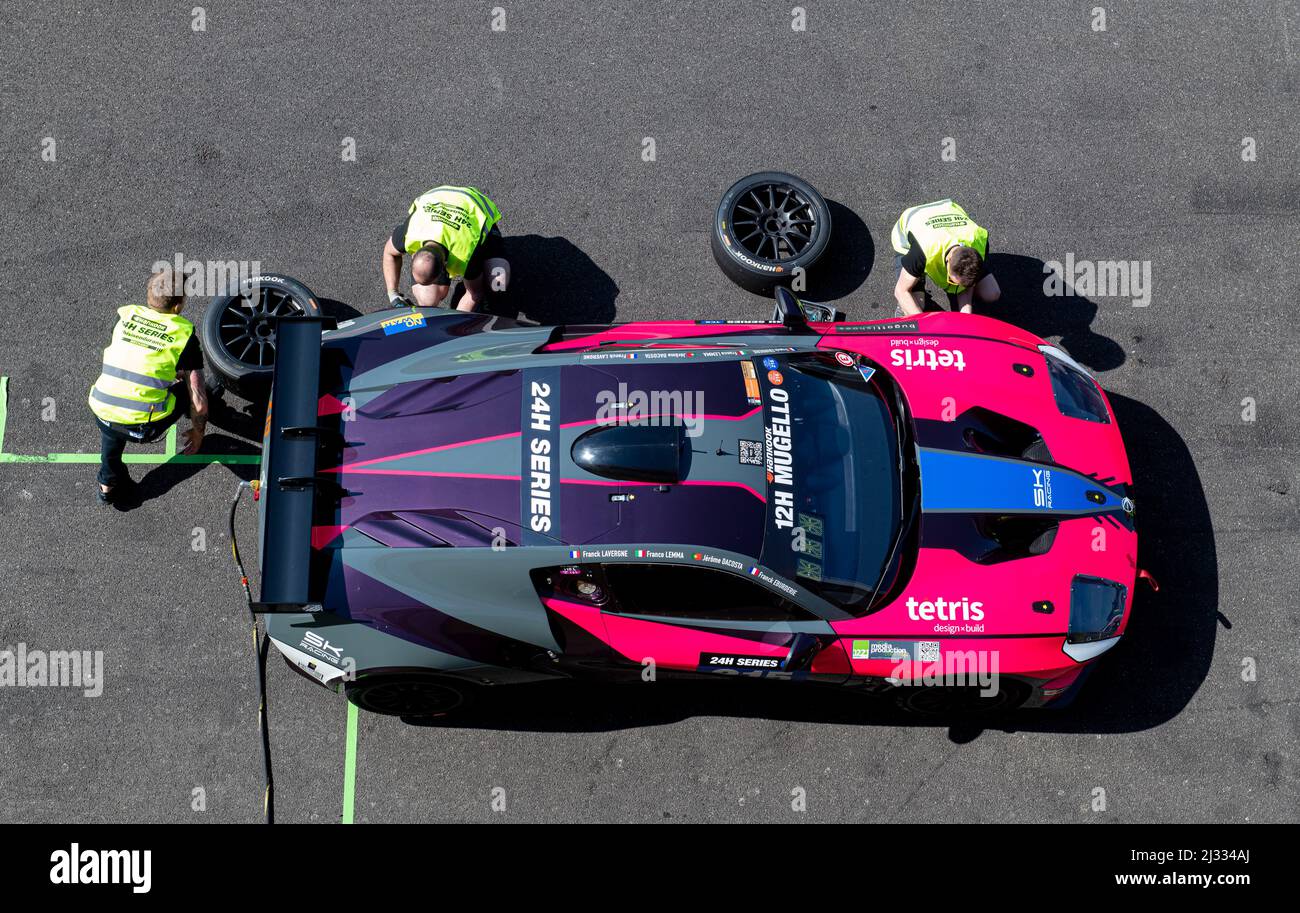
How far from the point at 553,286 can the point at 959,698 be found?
4148mm

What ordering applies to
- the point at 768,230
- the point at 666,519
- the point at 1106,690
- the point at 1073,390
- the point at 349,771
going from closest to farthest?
1. the point at 666,519
2. the point at 1073,390
3. the point at 349,771
4. the point at 1106,690
5. the point at 768,230

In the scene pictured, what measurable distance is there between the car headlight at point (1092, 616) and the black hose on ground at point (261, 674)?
5134 millimetres

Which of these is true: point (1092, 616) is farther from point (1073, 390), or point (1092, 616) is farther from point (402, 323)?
point (402, 323)

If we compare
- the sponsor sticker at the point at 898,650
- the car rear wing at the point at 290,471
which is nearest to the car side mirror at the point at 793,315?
the sponsor sticker at the point at 898,650

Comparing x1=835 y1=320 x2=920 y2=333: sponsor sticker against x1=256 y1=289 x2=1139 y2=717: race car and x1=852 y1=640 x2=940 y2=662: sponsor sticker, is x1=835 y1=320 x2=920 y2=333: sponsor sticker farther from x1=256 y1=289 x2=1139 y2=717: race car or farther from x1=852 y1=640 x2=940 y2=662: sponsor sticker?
x1=852 y1=640 x2=940 y2=662: sponsor sticker

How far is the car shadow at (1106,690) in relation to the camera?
23.0ft

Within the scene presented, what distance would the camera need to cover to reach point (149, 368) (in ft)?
21.7

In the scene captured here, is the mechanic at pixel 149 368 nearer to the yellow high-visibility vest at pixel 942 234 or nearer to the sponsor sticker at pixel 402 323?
the sponsor sticker at pixel 402 323

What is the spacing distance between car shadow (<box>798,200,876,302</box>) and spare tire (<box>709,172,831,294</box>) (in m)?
0.28

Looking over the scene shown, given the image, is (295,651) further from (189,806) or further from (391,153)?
(391,153)

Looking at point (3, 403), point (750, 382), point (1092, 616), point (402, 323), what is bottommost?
point (1092, 616)

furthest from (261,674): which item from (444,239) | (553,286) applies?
(553,286)

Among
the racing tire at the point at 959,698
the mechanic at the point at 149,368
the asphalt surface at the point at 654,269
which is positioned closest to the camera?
the racing tire at the point at 959,698

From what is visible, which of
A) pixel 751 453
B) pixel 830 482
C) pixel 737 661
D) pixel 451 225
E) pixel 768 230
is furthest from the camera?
pixel 768 230
